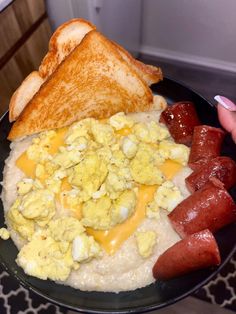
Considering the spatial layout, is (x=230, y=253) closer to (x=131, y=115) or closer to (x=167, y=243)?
(x=167, y=243)

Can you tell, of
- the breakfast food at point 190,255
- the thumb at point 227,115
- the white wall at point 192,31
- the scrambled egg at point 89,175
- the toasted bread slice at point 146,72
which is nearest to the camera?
the breakfast food at point 190,255

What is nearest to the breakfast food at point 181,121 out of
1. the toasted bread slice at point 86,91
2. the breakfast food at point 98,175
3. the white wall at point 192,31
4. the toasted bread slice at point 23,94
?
the breakfast food at point 98,175

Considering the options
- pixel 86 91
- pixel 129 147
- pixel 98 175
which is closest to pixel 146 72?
pixel 86 91

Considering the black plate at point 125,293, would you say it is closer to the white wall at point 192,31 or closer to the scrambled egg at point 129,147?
the scrambled egg at point 129,147

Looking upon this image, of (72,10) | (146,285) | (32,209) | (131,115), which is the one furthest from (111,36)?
(146,285)

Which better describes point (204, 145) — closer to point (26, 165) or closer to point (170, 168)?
point (170, 168)

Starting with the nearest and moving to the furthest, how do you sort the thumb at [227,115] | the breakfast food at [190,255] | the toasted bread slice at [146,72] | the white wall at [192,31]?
the breakfast food at [190,255]
the thumb at [227,115]
the toasted bread slice at [146,72]
the white wall at [192,31]
